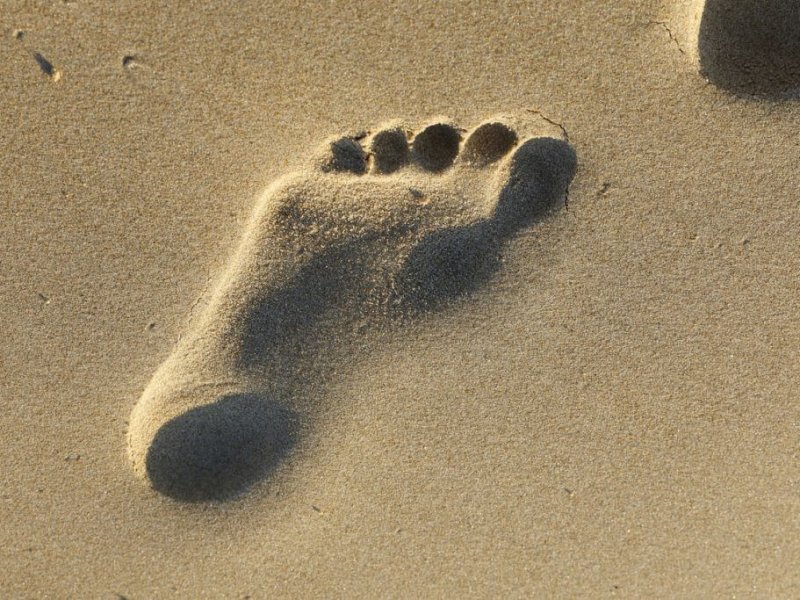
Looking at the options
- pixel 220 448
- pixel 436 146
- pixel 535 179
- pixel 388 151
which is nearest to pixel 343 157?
pixel 388 151

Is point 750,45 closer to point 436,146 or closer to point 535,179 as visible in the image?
point 535,179

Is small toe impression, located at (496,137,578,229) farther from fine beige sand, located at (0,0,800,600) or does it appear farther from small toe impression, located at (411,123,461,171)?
small toe impression, located at (411,123,461,171)

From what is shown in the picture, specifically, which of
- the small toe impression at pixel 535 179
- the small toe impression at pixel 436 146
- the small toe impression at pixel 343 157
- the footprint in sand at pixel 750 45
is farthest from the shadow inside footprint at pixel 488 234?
the footprint in sand at pixel 750 45

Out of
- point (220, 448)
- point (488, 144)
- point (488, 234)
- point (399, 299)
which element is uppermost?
point (488, 144)

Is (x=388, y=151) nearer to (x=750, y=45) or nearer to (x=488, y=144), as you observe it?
(x=488, y=144)

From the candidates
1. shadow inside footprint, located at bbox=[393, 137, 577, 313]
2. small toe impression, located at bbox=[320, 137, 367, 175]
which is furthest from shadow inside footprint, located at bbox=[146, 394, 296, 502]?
small toe impression, located at bbox=[320, 137, 367, 175]

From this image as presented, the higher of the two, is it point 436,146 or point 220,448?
point 436,146

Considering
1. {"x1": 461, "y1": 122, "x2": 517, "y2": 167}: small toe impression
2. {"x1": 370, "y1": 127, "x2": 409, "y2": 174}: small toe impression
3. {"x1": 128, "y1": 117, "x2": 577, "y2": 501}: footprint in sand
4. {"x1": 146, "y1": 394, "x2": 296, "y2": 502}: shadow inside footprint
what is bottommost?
{"x1": 146, "y1": 394, "x2": 296, "y2": 502}: shadow inside footprint

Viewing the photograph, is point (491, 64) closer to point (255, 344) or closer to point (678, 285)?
point (678, 285)

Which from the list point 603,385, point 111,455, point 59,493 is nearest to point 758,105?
Answer: point 603,385
